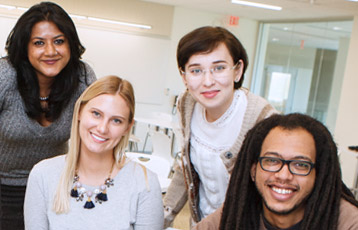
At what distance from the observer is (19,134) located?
182 centimetres

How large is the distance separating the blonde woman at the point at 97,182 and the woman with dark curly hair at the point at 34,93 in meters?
0.23

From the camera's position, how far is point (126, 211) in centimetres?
163

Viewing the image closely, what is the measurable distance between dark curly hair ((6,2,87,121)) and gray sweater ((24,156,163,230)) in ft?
1.00

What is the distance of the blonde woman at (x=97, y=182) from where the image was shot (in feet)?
5.26

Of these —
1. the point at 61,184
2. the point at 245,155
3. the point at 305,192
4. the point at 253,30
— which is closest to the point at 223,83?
the point at 245,155

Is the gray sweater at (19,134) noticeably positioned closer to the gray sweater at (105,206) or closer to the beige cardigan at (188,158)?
the gray sweater at (105,206)

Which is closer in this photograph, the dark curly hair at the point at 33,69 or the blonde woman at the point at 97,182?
the blonde woman at the point at 97,182

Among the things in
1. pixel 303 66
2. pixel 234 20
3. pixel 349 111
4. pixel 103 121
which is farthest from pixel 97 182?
pixel 234 20

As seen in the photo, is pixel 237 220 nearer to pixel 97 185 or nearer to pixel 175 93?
pixel 97 185

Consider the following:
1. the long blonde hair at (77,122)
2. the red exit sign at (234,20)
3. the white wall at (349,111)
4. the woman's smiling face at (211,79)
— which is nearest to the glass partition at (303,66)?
the white wall at (349,111)

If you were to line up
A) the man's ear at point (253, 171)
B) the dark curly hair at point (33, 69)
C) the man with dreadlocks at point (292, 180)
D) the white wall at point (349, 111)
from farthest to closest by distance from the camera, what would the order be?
the white wall at point (349, 111) → the dark curly hair at point (33, 69) → the man's ear at point (253, 171) → the man with dreadlocks at point (292, 180)

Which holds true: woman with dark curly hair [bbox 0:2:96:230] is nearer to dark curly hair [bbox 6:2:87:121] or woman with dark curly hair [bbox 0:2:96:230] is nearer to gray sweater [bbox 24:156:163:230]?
dark curly hair [bbox 6:2:87:121]

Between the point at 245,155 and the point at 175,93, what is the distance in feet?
21.8

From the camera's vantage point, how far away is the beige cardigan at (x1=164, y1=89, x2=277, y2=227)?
163 cm
